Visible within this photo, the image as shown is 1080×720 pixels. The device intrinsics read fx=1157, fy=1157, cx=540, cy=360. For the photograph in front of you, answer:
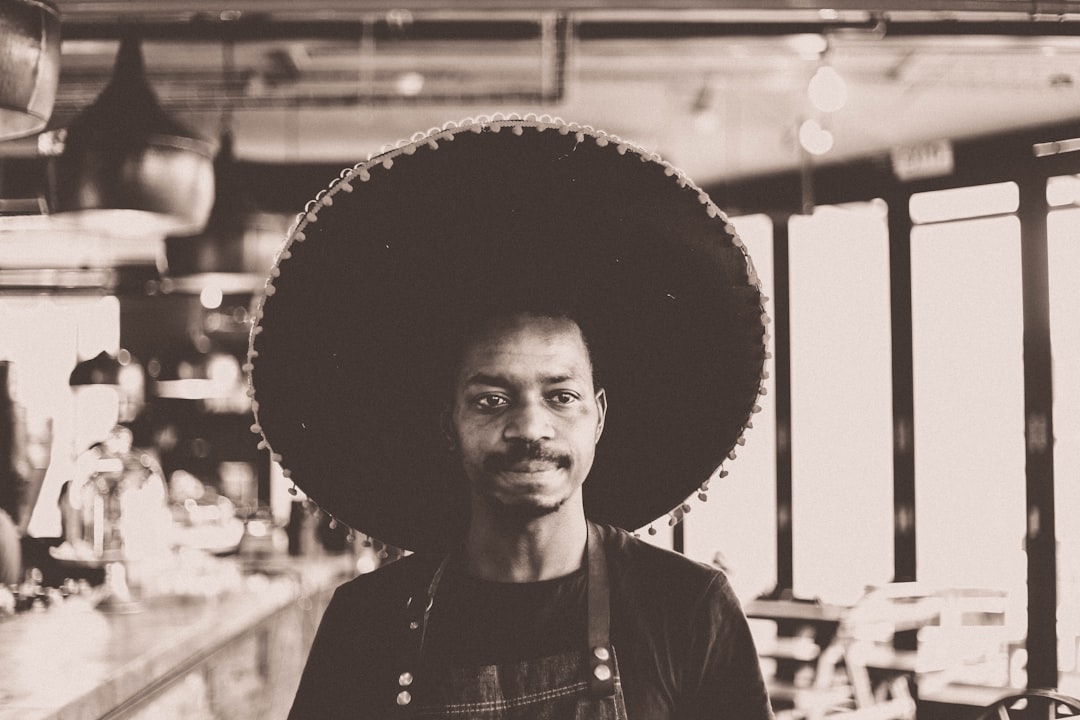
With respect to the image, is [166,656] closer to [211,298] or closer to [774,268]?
[774,268]

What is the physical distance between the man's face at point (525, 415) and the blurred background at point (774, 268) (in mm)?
1545

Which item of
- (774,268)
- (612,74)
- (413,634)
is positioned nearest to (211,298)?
(774,268)

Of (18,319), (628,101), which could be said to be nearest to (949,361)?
(628,101)

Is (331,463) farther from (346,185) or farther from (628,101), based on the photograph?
(628,101)

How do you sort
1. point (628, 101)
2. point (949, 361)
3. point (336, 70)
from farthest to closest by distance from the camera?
1. point (949, 361)
2. point (628, 101)
3. point (336, 70)

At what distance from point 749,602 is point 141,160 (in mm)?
4456

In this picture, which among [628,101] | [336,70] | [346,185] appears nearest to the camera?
[346,185]

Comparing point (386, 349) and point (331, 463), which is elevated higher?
point (386, 349)

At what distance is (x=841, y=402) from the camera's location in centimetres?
712

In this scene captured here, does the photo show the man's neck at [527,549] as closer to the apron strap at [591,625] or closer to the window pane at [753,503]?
the apron strap at [591,625]

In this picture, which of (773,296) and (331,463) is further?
(773,296)

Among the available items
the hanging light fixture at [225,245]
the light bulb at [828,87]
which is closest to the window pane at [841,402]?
the light bulb at [828,87]

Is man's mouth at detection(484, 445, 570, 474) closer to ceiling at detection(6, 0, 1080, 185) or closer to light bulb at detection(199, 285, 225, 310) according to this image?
ceiling at detection(6, 0, 1080, 185)

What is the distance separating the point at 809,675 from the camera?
23.0 feet
